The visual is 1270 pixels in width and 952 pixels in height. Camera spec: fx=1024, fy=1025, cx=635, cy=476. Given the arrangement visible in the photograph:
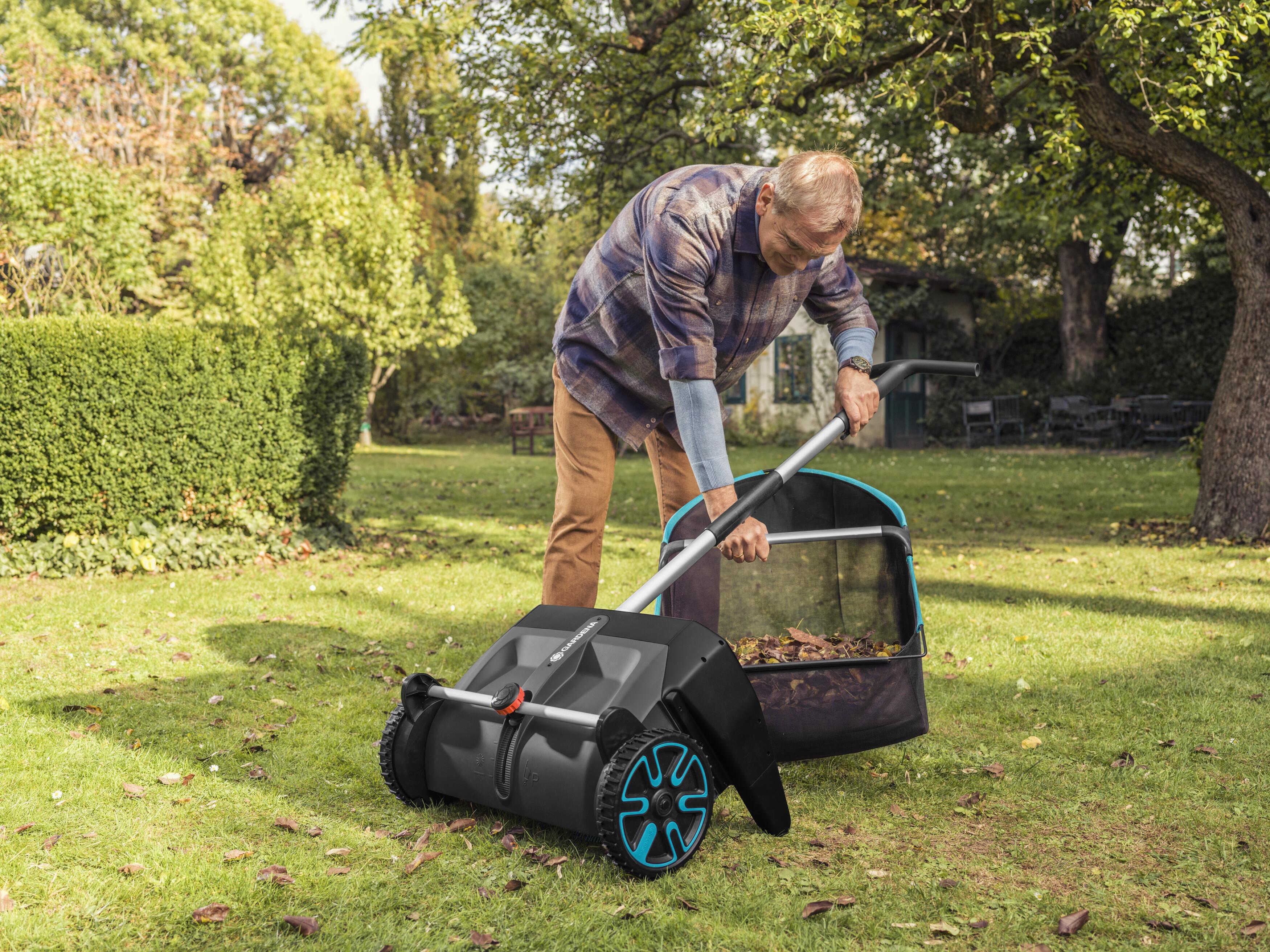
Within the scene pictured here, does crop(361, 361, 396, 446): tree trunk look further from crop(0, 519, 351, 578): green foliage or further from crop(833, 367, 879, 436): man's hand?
crop(833, 367, 879, 436): man's hand

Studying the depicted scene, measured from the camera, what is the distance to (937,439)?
21.0 meters

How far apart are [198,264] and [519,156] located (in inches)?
498

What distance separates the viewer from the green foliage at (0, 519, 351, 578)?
21.3 ft

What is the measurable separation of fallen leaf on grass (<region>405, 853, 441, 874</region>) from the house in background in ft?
60.2

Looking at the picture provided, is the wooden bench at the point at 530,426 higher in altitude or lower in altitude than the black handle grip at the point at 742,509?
higher

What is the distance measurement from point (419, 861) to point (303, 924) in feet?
1.19

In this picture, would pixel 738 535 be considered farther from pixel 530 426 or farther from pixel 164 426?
pixel 530 426

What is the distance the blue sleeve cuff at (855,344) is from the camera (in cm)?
316

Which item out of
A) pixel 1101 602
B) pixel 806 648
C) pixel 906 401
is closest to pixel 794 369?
pixel 906 401

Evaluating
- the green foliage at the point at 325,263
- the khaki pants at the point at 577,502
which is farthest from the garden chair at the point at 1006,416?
the khaki pants at the point at 577,502

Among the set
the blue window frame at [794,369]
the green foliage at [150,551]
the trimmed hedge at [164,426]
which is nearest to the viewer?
the trimmed hedge at [164,426]

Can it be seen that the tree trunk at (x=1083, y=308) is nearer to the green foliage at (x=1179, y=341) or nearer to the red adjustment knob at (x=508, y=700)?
the green foliage at (x=1179, y=341)

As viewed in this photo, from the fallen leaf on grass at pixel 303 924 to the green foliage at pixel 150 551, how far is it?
5.09 meters

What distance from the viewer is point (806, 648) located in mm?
3188
